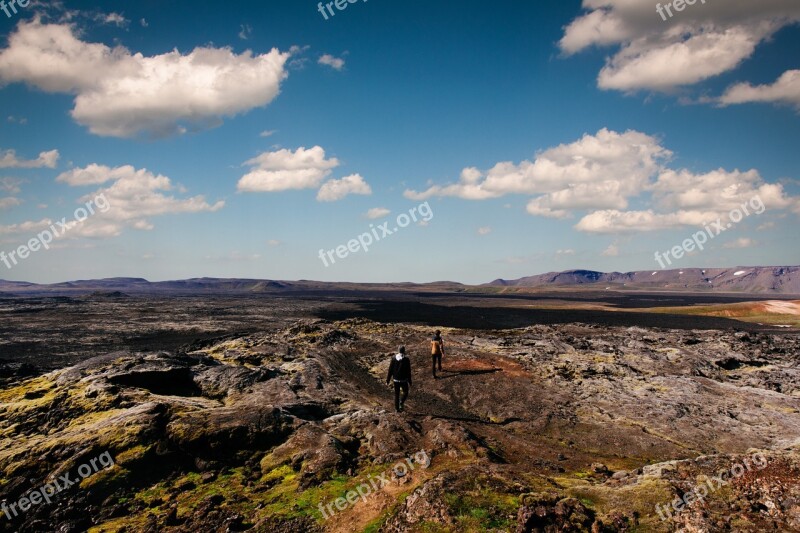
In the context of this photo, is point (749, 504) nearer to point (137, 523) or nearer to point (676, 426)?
point (676, 426)

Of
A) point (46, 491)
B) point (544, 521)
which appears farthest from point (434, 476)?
point (46, 491)
